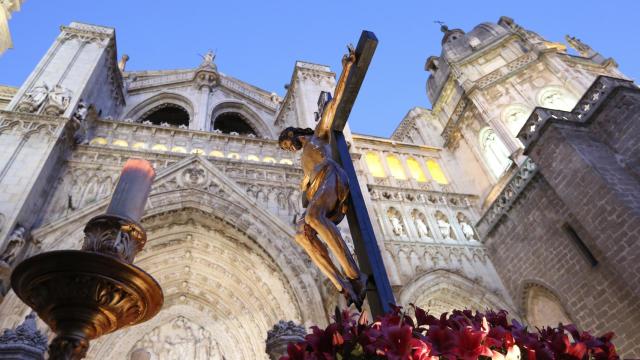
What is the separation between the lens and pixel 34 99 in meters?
10.6

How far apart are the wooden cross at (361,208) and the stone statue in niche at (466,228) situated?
10.9 m

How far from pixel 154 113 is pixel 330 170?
1620cm

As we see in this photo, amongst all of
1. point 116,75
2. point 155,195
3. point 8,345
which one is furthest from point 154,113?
point 8,345

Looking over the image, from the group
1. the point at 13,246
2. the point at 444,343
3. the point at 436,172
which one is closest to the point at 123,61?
the point at 13,246

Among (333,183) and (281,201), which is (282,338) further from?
(281,201)

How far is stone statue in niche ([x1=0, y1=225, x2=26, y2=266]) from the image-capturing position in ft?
24.6

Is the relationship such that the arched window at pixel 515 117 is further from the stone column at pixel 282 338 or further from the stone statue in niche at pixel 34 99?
the stone statue in niche at pixel 34 99

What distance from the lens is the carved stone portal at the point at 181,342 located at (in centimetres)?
1166

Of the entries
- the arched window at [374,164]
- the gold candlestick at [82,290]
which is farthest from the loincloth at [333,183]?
the arched window at [374,164]

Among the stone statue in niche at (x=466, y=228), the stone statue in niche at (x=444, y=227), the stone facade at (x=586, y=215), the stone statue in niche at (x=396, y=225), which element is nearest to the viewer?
the stone facade at (x=586, y=215)

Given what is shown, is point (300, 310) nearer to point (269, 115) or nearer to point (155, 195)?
point (155, 195)

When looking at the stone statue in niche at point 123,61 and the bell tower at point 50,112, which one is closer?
the bell tower at point 50,112

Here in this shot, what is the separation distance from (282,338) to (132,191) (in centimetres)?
312

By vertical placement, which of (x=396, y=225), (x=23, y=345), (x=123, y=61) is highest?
(x=123, y=61)
